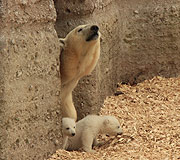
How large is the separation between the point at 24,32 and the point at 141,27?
10.6ft

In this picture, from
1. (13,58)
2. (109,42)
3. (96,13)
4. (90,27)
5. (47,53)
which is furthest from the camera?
(109,42)

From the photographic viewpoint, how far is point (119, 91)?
6.73m

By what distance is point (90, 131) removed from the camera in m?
4.98

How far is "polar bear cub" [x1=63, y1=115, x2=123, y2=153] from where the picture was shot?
4926 millimetres

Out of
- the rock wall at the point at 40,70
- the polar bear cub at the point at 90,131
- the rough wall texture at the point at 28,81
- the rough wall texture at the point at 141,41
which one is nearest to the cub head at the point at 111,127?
the polar bear cub at the point at 90,131

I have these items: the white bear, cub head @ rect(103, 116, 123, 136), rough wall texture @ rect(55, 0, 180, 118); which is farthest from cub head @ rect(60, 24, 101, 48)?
rough wall texture @ rect(55, 0, 180, 118)

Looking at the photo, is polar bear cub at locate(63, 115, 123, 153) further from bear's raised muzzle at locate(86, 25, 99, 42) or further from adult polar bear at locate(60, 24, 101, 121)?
bear's raised muzzle at locate(86, 25, 99, 42)

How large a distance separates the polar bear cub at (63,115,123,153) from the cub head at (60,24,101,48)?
727 millimetres

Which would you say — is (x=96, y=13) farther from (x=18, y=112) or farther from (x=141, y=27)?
(x=18, y=112)

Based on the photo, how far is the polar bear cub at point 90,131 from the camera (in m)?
4.93

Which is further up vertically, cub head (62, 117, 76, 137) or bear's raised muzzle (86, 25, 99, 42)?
bear's raised muzzle (86, 25, 99, 42)

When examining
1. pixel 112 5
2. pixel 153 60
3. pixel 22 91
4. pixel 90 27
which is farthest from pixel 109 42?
pixel 22 91

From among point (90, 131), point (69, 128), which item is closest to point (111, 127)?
point (90, 131)

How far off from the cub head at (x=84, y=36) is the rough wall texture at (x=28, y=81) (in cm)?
37
